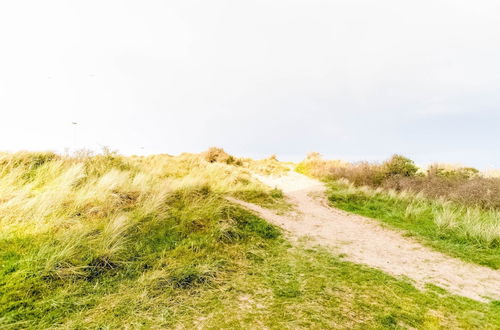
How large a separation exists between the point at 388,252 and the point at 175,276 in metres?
4.20

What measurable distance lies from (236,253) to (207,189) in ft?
11.6

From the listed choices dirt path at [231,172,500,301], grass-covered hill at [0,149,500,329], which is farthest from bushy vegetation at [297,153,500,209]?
grass-covered hill at [0,149,500,329]

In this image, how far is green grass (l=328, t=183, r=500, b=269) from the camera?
20.1 ft

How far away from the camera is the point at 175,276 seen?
385 cm

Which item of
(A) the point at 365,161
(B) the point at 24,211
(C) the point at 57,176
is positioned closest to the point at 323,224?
(B) the point at 24,211

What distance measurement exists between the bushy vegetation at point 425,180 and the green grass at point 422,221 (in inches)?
40.7

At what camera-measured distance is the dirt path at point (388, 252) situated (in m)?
4.59

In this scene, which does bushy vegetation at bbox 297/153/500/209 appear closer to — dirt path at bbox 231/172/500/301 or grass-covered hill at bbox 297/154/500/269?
grass-covered hill at bbox 297/154/500/269


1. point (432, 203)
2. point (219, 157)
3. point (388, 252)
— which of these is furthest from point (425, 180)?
point (219, 157)

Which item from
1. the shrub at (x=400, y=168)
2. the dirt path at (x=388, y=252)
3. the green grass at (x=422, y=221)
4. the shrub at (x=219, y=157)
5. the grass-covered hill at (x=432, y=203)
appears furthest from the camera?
the shrub at (x=219, y=157)

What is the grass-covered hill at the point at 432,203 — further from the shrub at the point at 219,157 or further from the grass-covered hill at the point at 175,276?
the shrub at the point at 219,157

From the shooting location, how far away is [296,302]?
11.3 ft

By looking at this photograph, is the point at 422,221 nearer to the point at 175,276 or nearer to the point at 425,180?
the point at 425,180

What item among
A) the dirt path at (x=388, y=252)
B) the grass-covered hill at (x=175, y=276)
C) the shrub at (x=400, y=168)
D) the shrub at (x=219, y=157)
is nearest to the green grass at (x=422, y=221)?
the dirt path at (x=388, y=252)
